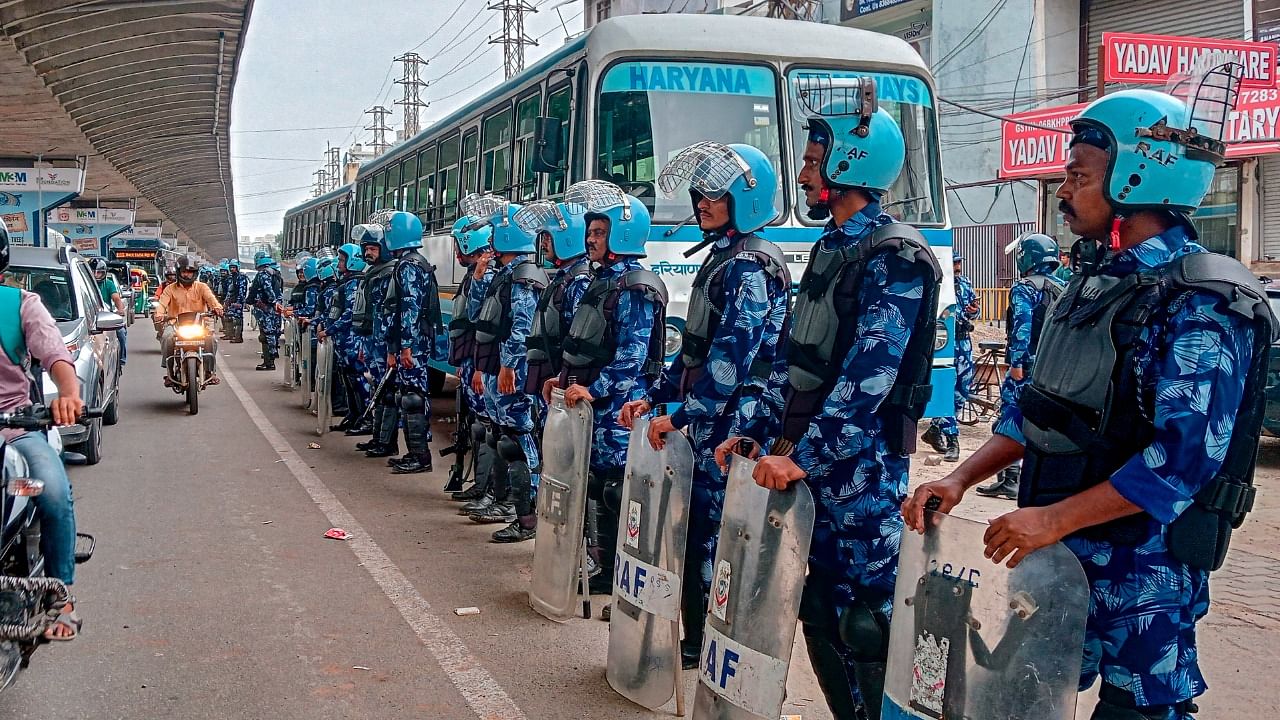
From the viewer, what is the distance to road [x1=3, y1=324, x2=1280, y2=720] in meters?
4.38

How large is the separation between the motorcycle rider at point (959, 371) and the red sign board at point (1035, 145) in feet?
26.4

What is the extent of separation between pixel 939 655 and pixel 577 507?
8.34 feet

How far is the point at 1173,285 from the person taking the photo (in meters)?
2.42

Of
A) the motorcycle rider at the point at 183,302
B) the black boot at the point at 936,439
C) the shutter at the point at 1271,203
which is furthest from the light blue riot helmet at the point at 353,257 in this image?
the shutter at the point at 1271,203

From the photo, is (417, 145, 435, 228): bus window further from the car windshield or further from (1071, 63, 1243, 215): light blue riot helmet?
(1071, 63, 1243, 215): light blue riot helmet

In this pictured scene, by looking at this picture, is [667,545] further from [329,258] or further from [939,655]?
[329,258]

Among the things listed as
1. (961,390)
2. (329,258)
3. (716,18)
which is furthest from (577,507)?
(329,258)

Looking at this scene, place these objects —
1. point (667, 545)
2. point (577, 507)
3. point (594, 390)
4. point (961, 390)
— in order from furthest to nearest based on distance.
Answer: point (961, 390) → point (594, 390) → point (577, 507) → point (667, 545)

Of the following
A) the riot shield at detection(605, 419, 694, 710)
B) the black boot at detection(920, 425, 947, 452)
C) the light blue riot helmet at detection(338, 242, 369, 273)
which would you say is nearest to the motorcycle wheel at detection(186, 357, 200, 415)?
the light blue riot helmet at detection(338, 242, 369, 273)

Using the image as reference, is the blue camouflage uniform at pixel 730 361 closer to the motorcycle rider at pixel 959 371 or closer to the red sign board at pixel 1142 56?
the motorcycle rider at pixel 959 371

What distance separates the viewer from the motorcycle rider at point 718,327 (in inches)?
166

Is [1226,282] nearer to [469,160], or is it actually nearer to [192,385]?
[469,160]

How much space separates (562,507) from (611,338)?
895 millimetres

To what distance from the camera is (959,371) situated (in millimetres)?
11188
